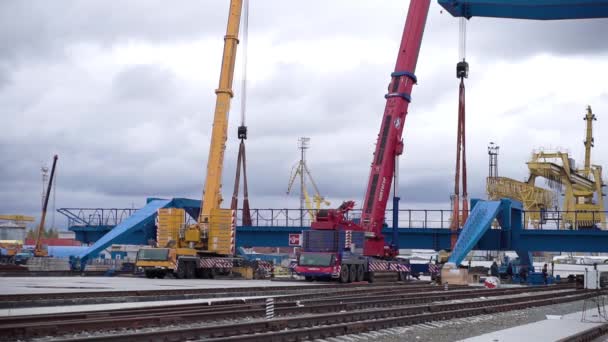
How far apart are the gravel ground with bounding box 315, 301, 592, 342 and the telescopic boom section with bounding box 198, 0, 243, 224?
24.3 meters

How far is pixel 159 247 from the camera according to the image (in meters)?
48.4

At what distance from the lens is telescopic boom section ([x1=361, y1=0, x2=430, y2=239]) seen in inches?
1828

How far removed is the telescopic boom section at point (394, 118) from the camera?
46.4m

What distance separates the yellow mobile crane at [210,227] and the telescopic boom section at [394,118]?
352 inches

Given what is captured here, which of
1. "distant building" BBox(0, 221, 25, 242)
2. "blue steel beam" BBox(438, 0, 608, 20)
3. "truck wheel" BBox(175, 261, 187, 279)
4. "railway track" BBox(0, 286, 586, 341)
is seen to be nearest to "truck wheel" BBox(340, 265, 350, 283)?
"truck wheel" BBox(175, 261, 187, 279)

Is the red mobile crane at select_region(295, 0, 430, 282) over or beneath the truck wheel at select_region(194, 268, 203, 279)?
over

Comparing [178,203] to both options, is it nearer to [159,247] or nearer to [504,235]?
[159,247]

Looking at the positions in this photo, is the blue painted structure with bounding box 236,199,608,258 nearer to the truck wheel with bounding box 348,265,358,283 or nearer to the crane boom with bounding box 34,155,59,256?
the truck wheel with bounding box 348,265,358,283

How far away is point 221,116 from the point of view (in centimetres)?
4816

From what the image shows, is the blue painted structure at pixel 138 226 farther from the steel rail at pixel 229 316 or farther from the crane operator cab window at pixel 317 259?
the steel rail at pixel 229 316

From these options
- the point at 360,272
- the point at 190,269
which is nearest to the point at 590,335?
the point at 360,272

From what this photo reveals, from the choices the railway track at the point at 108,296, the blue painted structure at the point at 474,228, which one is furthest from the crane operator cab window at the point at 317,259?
the blue painted structure at the point at 474,228

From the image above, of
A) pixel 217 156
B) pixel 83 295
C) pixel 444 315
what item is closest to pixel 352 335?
pixel 444 315

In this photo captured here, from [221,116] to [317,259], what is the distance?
34.8 feet
